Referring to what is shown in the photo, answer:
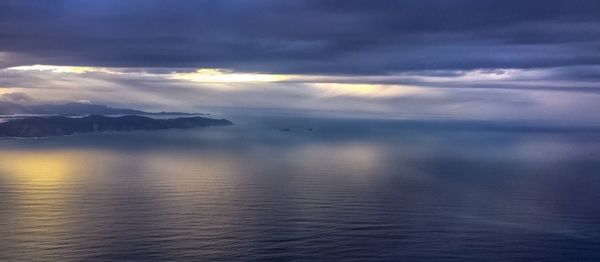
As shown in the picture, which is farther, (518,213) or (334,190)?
(334,190)

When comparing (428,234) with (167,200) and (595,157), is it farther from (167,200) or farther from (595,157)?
(595,157)

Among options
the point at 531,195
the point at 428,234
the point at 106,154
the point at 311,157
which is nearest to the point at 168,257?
the point at 428,234

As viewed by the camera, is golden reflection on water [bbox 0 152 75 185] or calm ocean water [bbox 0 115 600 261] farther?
golden reflection on water [bbox 0 152 75 185]

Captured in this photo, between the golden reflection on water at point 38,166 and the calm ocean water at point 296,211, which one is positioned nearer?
the calm ocean water at point 296,211

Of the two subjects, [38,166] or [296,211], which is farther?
[38,166]

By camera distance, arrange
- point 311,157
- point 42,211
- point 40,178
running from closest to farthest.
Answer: point 42,211
point 40,178
point 311,157

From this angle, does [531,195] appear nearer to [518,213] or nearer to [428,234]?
[518,213]

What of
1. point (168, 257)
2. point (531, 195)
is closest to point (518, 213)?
point (531, 195)

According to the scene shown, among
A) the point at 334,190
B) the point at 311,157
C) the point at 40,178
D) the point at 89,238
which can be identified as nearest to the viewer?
the point at 89,238
